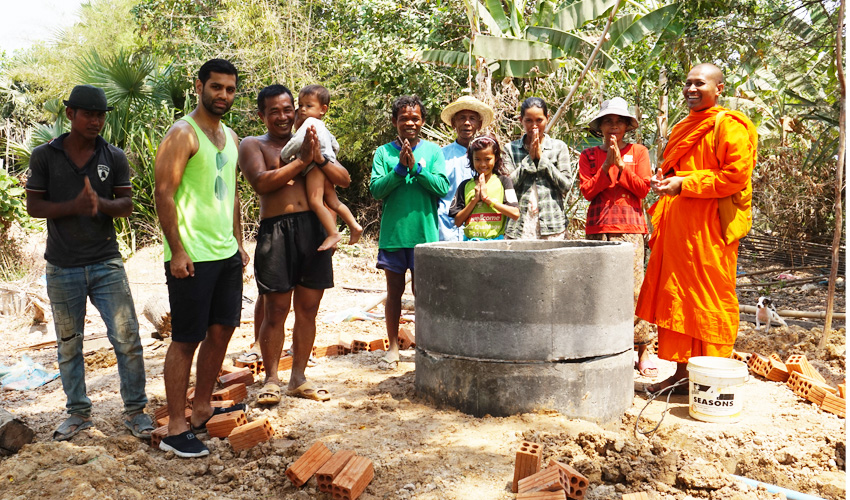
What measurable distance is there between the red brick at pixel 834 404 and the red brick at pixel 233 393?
345 centimetres

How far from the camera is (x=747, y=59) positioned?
715 centimetres

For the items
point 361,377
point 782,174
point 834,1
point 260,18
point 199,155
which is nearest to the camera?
point 199,155

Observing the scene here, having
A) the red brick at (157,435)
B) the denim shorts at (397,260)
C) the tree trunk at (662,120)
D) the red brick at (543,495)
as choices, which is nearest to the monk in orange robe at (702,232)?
the denim shorts at (397,260)

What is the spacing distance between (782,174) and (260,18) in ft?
30.5

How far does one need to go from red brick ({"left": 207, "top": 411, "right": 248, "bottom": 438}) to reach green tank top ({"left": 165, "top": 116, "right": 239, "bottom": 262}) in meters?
0.84

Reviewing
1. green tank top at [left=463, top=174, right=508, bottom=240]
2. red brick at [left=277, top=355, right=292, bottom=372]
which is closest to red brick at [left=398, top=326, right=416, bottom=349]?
red brick at [left=277, top=355, right=292, bottom=372]

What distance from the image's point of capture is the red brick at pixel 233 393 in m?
4.03

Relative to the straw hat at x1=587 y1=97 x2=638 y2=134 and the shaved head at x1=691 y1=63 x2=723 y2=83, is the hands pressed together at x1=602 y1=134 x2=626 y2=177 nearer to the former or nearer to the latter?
the straw hat at x1=587 y1=97 x2=638 y2=134

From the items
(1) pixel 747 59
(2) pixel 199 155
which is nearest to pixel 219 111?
(2) pixel 199 155

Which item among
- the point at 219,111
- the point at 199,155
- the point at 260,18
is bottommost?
the point at 199,155

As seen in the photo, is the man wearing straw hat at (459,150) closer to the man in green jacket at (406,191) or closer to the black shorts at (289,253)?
the man in green jacket at (406,191)

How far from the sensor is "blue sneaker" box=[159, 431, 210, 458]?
336 cm

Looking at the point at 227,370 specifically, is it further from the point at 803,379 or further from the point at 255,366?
the point at 803,379

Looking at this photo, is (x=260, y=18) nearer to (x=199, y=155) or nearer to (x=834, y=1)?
(x=834, y=1)
